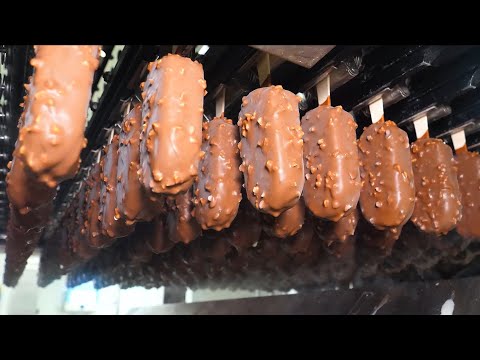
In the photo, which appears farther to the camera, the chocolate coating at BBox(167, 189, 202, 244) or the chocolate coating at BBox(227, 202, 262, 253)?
the chocolate coating at BBox(227, 202, 262, 253)

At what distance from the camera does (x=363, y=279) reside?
3734 mm

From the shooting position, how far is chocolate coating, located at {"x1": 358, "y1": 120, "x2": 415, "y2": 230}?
5.31ft

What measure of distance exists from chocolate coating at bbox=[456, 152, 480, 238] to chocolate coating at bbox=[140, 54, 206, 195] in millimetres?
1388

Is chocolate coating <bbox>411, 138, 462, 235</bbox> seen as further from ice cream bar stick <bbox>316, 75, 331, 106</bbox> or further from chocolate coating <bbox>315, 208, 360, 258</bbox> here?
ice cream bar stick <bbox>316, 75, 331, 106</bbox>

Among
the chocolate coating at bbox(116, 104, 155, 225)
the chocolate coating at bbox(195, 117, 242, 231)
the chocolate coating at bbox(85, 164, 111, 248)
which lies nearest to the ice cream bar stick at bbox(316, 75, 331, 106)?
the chocolate coating at bbox(195, 117, 242, 231)

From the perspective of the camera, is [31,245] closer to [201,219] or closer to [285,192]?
[201,219]

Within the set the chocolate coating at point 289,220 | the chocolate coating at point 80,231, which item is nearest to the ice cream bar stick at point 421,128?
the chocolate coating at point 289,220

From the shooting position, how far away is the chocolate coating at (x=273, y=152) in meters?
1.29

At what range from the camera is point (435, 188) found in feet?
6.07

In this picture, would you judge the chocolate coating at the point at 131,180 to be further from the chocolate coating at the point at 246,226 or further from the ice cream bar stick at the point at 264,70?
the chocolate coating at the point at 246,226

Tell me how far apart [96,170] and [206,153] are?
A: 879mm

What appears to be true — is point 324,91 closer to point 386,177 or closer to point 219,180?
point 386,177
